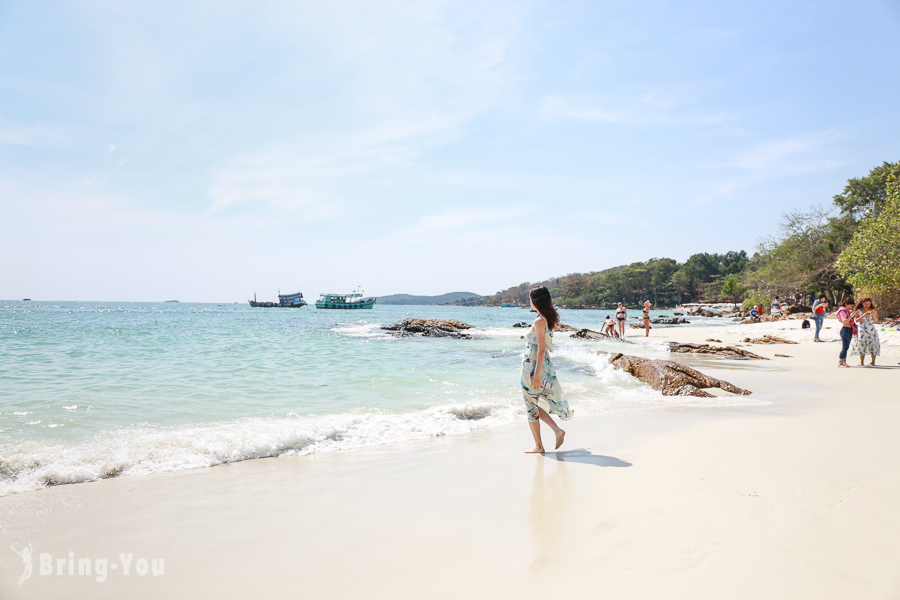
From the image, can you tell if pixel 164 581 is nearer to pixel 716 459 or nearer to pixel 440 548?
pixel 440 548

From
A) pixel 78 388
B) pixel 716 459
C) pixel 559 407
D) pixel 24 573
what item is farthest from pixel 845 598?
pixel 78 388

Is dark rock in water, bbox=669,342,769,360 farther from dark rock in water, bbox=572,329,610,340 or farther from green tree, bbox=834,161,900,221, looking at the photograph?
green tree, bbox=834,161,900,221

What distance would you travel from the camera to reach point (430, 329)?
30.3 metres

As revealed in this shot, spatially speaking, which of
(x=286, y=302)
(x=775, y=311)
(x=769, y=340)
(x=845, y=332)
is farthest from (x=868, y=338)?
(x=286, y=302)

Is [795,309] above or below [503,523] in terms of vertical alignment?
below

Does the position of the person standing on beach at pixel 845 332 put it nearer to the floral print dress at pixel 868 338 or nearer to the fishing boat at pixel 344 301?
the floral print dress at pixel 868 338

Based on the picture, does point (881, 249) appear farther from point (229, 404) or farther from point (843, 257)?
point (229, 404)

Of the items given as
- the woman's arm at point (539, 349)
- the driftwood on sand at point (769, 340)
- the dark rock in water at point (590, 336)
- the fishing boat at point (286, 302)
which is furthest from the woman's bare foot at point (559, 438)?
the fishing boat at point (286, 302)

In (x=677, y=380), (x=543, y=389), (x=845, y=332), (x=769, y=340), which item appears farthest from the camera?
(x=769, y=340)

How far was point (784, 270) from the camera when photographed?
39.4 m

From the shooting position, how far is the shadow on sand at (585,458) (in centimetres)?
474

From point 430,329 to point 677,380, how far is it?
21467mm

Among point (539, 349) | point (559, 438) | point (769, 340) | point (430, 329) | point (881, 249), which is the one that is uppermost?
point (881, 249)

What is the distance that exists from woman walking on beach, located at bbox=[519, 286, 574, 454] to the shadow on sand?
0.15 meters
